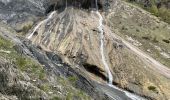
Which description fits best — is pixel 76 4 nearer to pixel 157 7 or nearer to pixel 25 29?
pixel 25 29

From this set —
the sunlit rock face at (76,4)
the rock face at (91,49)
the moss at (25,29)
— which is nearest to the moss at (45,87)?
the rock face at (91,49)

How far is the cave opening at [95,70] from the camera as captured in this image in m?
64.7

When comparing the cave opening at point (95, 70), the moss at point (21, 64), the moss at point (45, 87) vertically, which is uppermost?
the moss at point (21, 64)

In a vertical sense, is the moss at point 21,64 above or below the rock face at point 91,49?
above

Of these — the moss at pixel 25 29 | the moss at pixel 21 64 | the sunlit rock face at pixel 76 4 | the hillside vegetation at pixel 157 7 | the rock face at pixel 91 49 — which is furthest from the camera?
the hillside vegetation at pixel 157 7

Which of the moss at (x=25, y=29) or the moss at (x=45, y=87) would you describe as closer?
the moss at (x=45, y=87)

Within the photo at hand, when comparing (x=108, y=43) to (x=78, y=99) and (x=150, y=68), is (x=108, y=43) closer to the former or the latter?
(x=150, y=68)

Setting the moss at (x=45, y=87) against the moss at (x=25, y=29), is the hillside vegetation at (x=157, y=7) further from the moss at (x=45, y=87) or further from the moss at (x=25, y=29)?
the moss at (x=45, y=87)

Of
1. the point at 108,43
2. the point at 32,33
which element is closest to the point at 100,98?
the point at 108,43

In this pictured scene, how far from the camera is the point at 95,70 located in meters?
66.1

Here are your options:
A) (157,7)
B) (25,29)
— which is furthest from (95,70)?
(157,7)

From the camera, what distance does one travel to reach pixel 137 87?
62844 mm

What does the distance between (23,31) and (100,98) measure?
51289 mm

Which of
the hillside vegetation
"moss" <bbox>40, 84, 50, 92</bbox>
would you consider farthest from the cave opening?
the hillside vegetation
